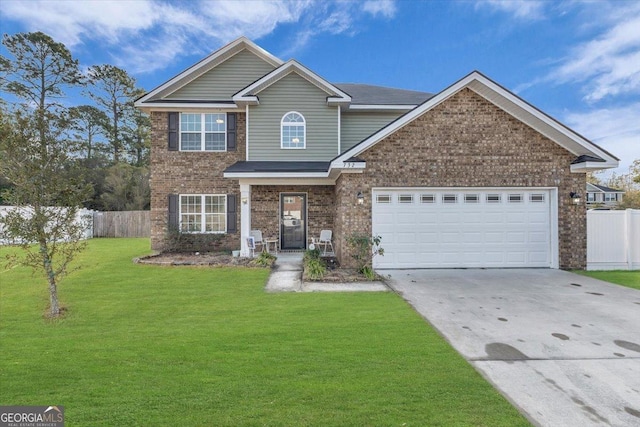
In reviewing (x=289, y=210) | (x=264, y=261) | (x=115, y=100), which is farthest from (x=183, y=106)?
(x=115, y=100)

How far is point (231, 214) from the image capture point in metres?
13.2

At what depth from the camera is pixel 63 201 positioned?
5.69 meters

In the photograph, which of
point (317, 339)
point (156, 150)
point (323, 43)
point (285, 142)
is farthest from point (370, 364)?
point (323, 43)

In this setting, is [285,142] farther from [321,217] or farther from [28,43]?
[28,43]

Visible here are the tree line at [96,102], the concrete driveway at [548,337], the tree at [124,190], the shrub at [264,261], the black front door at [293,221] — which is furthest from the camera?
the tree at [124,190]

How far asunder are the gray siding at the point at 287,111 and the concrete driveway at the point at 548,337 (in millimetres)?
6563

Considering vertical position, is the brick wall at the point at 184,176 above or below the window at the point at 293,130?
below

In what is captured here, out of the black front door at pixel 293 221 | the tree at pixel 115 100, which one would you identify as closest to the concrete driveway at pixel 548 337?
the black front door at pixel 293 221

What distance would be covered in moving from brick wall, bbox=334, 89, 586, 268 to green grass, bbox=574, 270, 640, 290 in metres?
1.02

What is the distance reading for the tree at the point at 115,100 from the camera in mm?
29953

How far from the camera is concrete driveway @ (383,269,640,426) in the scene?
305 cm

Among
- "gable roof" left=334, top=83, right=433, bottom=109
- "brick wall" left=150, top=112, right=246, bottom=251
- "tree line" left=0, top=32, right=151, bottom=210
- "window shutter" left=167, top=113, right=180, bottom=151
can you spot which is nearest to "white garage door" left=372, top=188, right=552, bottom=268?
"gable roof" left=334, top=83, right=433, bottom=109

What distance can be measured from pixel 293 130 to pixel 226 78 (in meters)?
3.74

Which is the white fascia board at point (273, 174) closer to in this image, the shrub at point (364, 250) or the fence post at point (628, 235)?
the shrub at point (364, 250)
